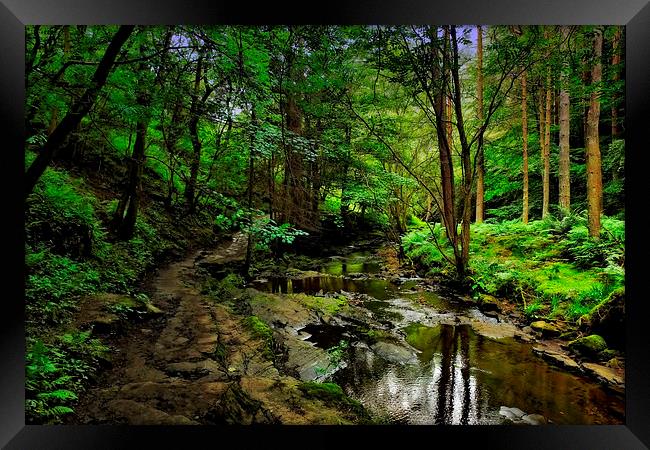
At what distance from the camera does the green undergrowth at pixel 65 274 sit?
234 cm

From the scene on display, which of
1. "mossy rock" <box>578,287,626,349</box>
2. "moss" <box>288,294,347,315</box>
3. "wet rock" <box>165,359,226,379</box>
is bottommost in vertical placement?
"wet rock" <box>165,359,226,379</box>

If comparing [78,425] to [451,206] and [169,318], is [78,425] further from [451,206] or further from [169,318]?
[451,206]

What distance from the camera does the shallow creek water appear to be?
9.78 ft

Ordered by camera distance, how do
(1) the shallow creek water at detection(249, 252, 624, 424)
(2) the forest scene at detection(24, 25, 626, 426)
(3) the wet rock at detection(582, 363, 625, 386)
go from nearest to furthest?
(2) the forest scene at detection(24, 25, 626, 426), (1) the shallow creek water at detection(249, 252, 624, 424), (3) the wet rock at detection(582, 363, 625, 386)

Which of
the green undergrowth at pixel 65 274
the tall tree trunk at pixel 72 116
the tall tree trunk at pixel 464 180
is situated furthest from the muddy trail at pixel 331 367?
the tall tree trunk at pixel 72 116

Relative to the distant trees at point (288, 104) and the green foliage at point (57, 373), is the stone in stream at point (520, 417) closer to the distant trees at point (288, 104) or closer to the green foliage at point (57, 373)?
the distant trees at point (288, 104)

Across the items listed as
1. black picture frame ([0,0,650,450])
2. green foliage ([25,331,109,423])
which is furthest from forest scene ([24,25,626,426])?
black picture frame ([0,0,650,450])

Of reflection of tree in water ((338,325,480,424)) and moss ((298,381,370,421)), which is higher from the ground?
moss ((298,381,370,421))

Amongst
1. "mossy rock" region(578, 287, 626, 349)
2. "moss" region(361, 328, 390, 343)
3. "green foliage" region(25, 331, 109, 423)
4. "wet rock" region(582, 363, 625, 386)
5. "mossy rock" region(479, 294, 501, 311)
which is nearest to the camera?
"green foliage" region(25, 331, 109, 423)

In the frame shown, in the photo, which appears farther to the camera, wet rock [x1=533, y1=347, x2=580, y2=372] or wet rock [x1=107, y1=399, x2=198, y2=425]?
wet rock [x1=533, y1=347, x2=580, y2=372]

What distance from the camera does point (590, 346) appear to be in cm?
356

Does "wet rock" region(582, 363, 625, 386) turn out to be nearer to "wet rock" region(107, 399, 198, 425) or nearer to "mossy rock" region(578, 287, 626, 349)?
"mossy rock" region(578, 287, 626, 349)

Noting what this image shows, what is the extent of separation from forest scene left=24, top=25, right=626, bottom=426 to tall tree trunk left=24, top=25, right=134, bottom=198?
2 centimetres
